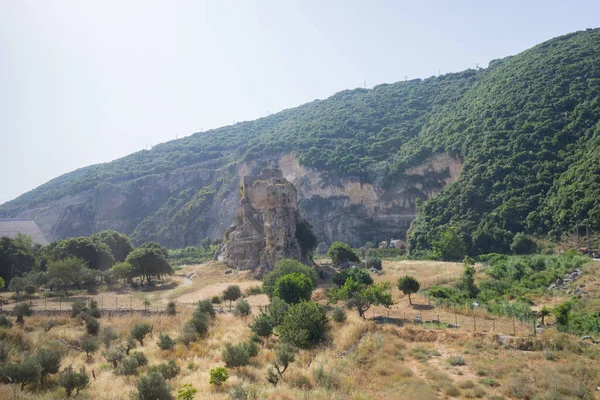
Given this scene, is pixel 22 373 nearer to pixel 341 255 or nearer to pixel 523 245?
pixel 341 255

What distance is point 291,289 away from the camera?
25828mm

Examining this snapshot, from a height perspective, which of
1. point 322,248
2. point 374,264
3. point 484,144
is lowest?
point 322,248

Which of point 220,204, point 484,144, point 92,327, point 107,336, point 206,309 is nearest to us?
point 107,336

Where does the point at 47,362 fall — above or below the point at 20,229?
below

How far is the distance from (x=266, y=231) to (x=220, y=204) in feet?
190

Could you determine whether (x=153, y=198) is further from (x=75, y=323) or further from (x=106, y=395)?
(x=106, y=395)

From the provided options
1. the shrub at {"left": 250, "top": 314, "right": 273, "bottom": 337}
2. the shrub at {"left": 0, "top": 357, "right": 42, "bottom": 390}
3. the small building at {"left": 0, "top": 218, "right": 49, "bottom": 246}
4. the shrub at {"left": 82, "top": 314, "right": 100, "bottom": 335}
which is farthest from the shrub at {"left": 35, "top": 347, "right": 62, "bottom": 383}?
the small building at {"left": 0, "top": 218, "right": 49, "bottom": 246}

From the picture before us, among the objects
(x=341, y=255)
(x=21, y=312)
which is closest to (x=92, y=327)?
(x=21, y=312)

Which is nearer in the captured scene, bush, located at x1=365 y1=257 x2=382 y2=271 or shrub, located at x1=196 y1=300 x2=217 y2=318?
shrub, located at x1=196 y1=300 x2=217 y2=318

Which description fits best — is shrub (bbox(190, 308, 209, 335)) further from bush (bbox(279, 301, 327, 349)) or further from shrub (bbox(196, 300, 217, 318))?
bush (bbox(279, 301, 327, 349))

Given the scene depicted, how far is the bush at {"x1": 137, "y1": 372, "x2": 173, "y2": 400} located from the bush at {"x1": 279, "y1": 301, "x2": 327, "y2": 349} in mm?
7739

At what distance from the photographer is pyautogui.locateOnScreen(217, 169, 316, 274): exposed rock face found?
45406mm

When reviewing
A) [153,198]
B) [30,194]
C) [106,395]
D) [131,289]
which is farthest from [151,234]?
[106,395]

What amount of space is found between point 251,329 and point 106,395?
8.47 meters
